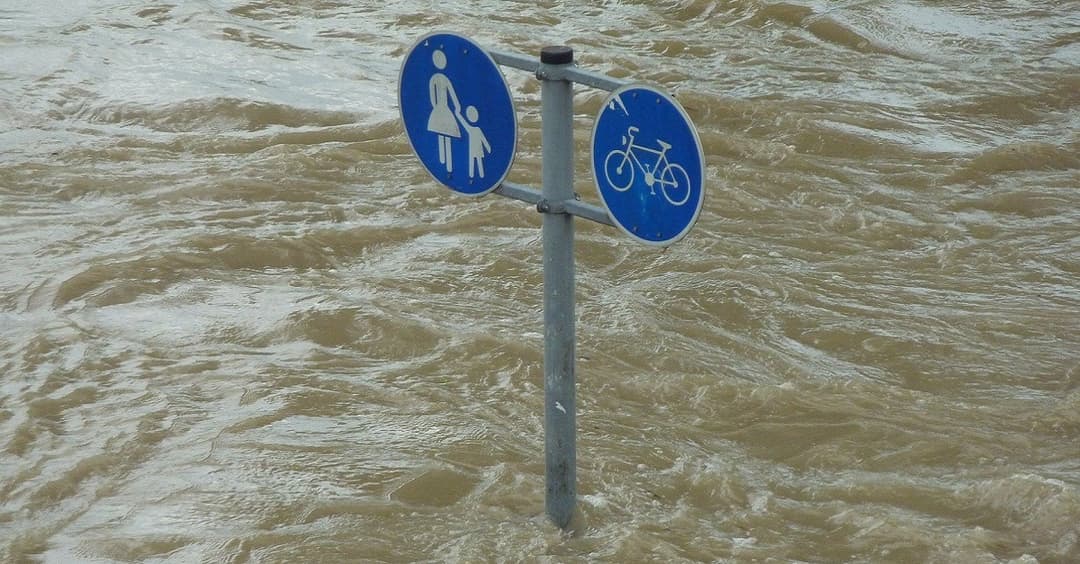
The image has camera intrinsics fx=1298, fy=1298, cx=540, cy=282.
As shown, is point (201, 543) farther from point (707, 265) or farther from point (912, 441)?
point (707, 265)

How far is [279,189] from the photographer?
6324mm

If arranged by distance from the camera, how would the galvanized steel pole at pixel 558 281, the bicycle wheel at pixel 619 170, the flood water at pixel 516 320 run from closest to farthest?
the bicycle wheel at pixel 619 170 → the galvanized steel pole at pixel 558 281 → the flood water at pixel 516 320

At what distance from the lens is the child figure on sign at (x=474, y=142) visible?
3.06 m

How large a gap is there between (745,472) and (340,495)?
1.23m

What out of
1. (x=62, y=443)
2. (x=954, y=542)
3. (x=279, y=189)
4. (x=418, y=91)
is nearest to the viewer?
(x=418, y=91)

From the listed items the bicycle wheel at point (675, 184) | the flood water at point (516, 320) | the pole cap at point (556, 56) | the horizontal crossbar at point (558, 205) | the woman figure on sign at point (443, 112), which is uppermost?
the pole cap at point (556, 56)

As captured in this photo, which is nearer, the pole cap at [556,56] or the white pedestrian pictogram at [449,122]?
the pole cap at [556,56]

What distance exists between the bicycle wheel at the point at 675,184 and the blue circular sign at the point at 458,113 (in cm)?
41

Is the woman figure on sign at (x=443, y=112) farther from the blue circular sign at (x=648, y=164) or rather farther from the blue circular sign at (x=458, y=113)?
the blue circular sign at (x=648, y=164)

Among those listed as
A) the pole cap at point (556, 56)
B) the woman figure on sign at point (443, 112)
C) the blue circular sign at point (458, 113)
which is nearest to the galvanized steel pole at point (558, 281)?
the pole cap at point (556, 56)

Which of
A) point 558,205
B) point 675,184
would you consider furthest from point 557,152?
point 675,184

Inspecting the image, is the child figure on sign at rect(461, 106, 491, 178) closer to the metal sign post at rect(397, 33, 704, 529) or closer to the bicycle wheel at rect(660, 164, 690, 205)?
the metal sign post at rect(397, 33, 704, 529)

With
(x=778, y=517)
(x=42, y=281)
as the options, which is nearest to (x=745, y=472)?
(x=778, y=517)

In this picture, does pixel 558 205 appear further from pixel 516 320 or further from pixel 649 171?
pixel 516 320
